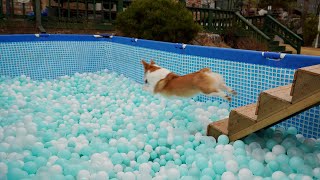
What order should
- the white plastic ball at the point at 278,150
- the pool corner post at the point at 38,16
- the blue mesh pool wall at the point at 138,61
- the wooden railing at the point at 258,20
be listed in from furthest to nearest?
1. the wooden railing at the point at 258,20
2. the pool corner post at the point at 38,16
3. the blue mesh pool wall at the point at 138,61
4. the white plastic ball at the point at 278,150

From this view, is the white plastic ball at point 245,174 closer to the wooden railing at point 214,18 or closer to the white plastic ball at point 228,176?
the white plastic ball at point 228,176

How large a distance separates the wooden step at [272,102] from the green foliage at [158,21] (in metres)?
3.73

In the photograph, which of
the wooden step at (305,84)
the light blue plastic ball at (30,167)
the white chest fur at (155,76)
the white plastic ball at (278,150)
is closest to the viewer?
the wooden step at (305,84)

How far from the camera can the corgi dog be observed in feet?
7.47

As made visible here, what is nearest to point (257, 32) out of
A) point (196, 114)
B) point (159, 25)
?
point (159, 25)

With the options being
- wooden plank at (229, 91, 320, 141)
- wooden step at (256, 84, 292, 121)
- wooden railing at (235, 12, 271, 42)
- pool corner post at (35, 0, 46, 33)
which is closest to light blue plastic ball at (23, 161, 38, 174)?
wooden plank at (229, 91, 320, 141)

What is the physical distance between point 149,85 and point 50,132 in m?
0.87

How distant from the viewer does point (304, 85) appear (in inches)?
69.4

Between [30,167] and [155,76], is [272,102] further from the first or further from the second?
[30,167]

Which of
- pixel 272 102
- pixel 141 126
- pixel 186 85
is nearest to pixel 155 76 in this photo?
pixel 186 85

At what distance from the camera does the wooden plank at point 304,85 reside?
1.72m

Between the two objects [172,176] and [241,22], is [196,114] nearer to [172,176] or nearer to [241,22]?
[172,176]

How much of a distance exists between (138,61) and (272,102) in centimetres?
286

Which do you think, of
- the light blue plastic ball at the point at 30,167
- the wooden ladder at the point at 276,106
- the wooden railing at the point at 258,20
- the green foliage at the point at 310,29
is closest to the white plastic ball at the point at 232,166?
the wooden ladder at the point at 276,106
